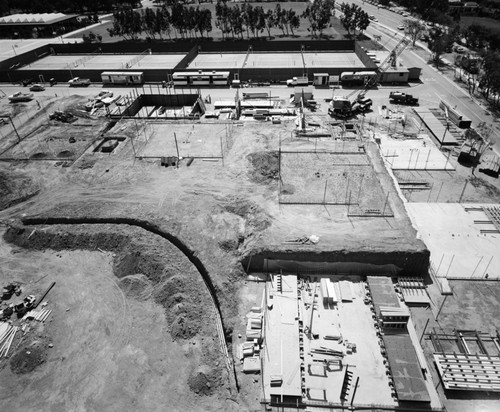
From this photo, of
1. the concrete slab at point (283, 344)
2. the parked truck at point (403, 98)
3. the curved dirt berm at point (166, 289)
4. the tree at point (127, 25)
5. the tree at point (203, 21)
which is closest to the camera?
the concrete slab at point (283, 344)

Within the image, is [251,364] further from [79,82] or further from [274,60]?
[274,60]

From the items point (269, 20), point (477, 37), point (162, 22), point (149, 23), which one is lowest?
point (477, 37)

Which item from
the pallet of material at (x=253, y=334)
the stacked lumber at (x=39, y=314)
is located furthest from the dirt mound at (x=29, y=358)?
the pallet of material at (x=253, y=334)

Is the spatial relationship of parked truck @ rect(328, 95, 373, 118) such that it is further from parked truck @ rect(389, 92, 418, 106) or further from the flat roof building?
the flat roof building

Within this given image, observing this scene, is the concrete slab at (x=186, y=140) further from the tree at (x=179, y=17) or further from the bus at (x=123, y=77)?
the tree at (x=179, y=17)

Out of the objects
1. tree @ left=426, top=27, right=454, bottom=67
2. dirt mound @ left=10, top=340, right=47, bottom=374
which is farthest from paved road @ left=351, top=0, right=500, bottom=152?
dirt mound @ left=10, top=340, right=47, bottom=374

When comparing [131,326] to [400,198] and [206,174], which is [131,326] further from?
[400,198]

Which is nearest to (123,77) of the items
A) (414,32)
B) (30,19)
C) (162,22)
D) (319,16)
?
(162,22)

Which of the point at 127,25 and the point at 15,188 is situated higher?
the point at 127,25
